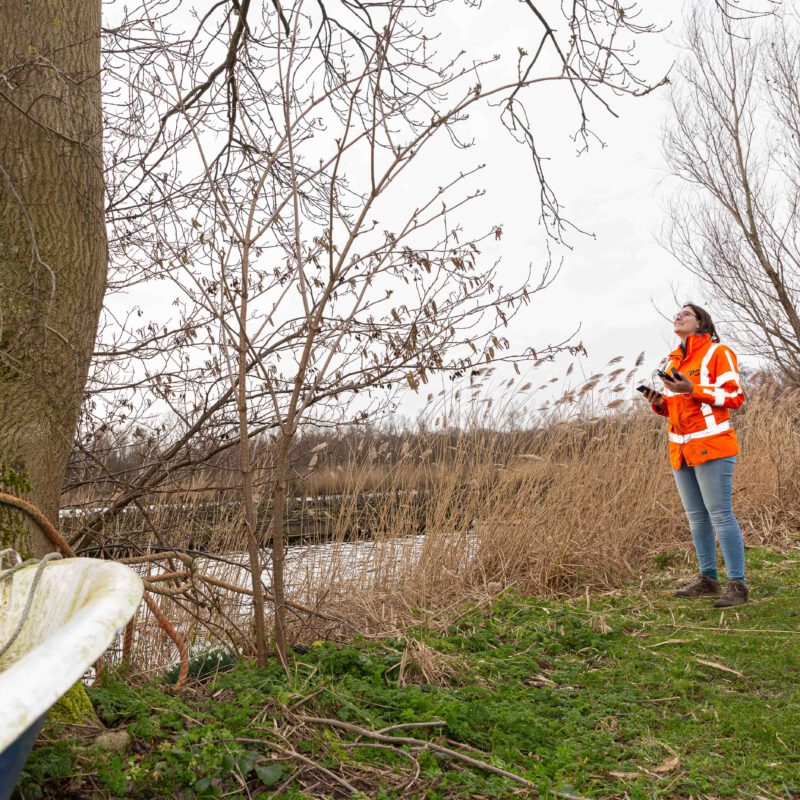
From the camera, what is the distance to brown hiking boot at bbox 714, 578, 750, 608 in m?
4.65

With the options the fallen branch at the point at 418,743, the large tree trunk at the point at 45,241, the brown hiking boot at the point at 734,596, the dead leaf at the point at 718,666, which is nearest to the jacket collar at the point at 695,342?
the brown hiking boot at the point at 734,596

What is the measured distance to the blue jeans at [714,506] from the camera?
14.6 ft

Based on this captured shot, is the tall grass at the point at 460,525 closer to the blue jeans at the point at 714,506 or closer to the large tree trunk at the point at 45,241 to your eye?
the blue jeans at the point at 714,506

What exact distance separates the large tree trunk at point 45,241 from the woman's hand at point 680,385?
3.05m

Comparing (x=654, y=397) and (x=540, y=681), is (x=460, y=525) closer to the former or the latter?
(x=654, y=397)

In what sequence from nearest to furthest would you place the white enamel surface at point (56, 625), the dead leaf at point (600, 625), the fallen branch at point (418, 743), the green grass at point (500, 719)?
the white enamel surface at point (56, 625) < the green grass at point (500, 719) < the fallen branch at point (418, 743) < the dead leaf at point (600, 625)

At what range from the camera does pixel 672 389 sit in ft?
14.5

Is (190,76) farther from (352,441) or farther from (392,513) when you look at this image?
(392,513)

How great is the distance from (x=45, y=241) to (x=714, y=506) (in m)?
3.69

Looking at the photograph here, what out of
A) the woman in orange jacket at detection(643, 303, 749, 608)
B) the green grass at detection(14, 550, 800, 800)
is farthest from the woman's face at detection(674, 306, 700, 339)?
the green grass at detection(14, 550, 800, 800)

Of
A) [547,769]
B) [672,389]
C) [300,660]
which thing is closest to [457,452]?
[672,389]

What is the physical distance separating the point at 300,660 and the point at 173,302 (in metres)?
2.00

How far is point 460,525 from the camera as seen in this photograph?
5.34 metres

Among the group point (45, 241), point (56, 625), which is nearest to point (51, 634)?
point (56, 625)
